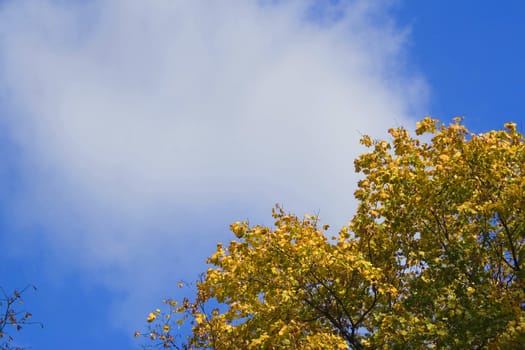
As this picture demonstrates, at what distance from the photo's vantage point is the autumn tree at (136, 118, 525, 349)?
47.9 ft

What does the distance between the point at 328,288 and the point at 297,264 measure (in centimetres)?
104

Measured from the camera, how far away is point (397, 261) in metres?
16.9

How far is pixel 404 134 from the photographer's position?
17328 millimetres

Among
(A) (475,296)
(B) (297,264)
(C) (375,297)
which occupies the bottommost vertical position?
(A) (475,296)

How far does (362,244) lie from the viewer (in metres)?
16.9

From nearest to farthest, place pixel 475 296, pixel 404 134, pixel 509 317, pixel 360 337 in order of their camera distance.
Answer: pixel 509 317, pixel 475 296, pixel 360 337, pixel 404 134

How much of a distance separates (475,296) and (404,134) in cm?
520

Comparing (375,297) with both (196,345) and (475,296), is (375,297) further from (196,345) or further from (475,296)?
(196,345)

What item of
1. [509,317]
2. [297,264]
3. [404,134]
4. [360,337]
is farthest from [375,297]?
[404,134]

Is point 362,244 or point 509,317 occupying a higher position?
point 362,244

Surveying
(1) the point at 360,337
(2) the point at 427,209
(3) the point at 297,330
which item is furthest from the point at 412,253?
(3) the point at 297,330

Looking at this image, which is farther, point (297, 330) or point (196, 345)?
point (196, 345)

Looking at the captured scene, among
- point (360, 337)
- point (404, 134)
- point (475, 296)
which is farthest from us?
point (404, 134)

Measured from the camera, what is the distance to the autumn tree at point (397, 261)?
575 inches
